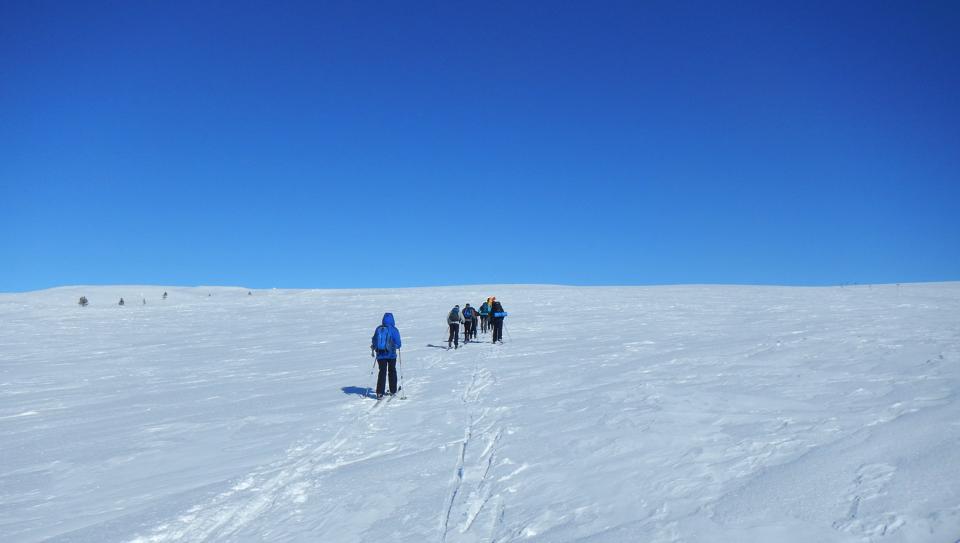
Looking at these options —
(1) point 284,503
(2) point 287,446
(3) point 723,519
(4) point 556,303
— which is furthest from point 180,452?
(4) point 556,303

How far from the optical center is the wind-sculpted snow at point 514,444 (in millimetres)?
4730

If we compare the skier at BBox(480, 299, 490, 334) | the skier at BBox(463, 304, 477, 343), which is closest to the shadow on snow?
the skier at BBox(463, 304, 477, 343)

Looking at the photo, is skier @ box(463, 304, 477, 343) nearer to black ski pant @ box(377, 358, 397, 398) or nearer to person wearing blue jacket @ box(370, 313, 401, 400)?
person wearing blue jacket @ box(370, 313, 401, 400)

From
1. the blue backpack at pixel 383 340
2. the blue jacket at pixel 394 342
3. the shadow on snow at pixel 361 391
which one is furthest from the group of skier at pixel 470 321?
the blue backpack at pixel 383 340

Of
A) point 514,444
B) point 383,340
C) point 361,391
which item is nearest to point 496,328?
point 361,391

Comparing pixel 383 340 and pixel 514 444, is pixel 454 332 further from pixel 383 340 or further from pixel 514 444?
pixel 514 444

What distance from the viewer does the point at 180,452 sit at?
804cm

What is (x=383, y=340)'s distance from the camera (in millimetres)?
11203

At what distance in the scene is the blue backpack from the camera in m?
11.1

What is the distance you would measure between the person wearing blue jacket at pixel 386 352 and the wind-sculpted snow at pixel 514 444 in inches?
17.6

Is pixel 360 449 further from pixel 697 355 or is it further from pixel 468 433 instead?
pixel 697 355

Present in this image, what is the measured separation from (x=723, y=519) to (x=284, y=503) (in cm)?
394

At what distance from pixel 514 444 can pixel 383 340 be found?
15.3 feet

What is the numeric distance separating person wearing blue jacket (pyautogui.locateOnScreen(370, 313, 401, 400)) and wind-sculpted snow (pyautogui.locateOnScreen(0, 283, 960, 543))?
1.46 ft
